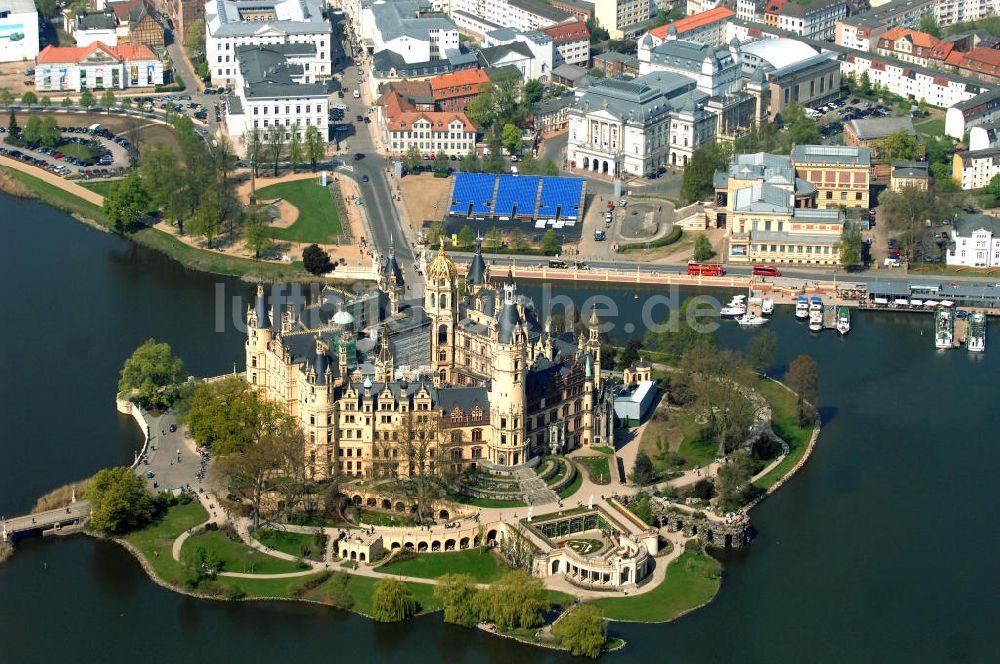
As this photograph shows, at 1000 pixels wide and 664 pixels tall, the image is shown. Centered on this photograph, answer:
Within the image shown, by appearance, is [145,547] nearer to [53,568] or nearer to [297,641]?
[53,568]

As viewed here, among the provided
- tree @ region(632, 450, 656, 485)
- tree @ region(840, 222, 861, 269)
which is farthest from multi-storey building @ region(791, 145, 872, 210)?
tree @ region(632, 450, 656, 485)

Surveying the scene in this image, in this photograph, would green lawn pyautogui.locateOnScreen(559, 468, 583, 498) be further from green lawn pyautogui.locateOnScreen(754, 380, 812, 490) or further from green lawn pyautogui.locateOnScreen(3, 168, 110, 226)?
green lawn pyautogui.locateOnScreen(3, 168, 110, 226)

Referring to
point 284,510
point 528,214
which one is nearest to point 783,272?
point 528,214

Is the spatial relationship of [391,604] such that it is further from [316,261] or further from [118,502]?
[316,261]

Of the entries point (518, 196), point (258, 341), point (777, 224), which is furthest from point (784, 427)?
point (518, 196)

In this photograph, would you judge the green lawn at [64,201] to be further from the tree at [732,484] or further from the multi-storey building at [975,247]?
the multi-storey building at [975,247]
